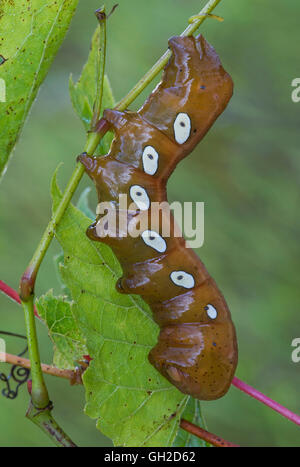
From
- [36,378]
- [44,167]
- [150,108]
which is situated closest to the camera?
[36,378]

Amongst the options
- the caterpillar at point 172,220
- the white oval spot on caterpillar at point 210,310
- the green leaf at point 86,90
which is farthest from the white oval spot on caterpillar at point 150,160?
the white oval spot on caterpillar at point 210,310

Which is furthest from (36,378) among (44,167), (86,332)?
(44,167)

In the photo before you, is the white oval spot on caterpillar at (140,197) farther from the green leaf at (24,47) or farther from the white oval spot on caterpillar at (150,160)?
the green leaf at (24,47)

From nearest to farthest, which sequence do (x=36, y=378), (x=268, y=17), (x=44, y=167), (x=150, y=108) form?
(x=36, y=378), (x=150, y=108), (x=268, y=17), (x=44, y=167)

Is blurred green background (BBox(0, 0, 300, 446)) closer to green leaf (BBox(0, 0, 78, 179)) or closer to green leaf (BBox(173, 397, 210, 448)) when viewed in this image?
green leaf (BBox(173, 397, 210, 448))

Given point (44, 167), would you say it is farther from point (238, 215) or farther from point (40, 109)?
point (238, 215)

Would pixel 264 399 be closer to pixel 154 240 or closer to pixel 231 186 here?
pixel 154 240
